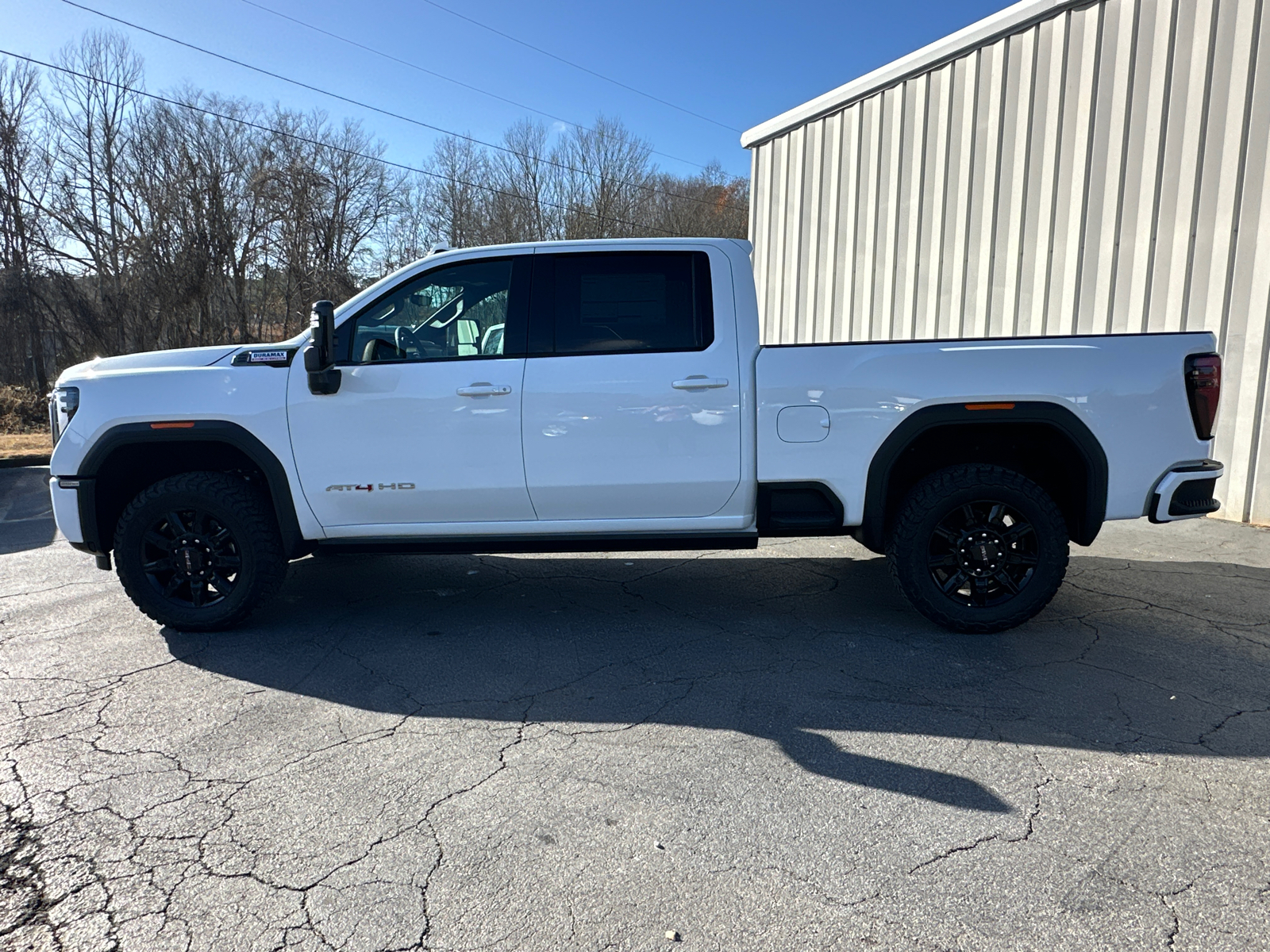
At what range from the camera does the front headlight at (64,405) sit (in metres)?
4.48

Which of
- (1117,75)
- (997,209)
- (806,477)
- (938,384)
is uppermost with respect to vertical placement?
(1117,75)

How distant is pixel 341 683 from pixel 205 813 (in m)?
1.15

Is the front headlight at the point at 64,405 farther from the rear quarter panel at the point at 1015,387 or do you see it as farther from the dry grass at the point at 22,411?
the dry grass at the point at 22,411

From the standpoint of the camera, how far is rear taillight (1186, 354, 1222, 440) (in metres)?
4.19

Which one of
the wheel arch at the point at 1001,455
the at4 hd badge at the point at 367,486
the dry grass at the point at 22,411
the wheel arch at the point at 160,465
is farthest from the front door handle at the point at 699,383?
the dry grass at the point at 22,411

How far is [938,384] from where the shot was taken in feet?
13.9

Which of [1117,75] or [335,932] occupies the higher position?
[1117,75]

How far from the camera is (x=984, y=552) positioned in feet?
14.5

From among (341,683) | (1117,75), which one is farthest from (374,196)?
(341,683)

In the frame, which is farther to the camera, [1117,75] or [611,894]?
[1117,75]

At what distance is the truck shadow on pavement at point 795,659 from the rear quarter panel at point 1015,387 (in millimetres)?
925

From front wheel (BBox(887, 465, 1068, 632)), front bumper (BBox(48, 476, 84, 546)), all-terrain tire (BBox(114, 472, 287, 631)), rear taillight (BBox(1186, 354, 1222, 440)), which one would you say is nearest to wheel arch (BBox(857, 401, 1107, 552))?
front wheel (BBox(887, 465, 1068, 632))

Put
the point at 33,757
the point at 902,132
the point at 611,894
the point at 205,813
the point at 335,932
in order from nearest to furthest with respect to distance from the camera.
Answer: the point at 335,932, the point at 611,894, the point at 205,813, the point at 33,757, the point at 902,132

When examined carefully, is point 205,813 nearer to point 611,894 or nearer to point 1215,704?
point 611,894
